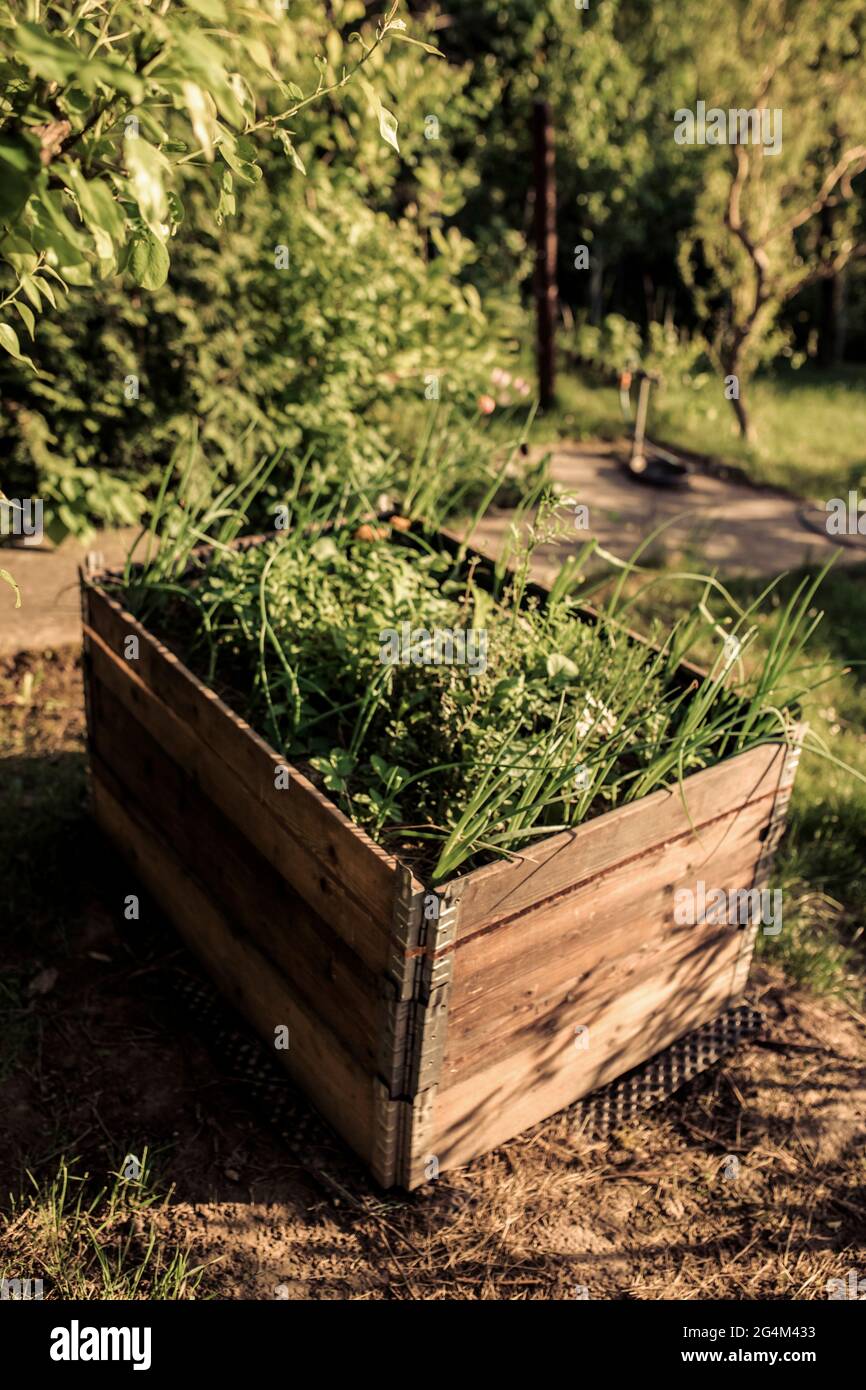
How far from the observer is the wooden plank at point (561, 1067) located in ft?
7.70

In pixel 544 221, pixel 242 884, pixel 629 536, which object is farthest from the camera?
pixel 544 221

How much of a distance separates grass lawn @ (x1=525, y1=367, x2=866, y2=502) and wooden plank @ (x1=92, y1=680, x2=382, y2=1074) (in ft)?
15.6

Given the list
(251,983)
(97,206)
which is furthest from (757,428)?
(97,206)

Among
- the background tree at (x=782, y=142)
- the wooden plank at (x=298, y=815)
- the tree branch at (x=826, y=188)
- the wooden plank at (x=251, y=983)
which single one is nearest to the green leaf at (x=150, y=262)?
the wooden plank at (x=298, y=815)

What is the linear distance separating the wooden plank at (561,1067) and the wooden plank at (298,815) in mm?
453

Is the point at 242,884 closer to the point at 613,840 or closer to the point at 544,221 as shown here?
the point at 613,840

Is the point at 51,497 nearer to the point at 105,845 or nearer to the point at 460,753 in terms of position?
the point at 105,845

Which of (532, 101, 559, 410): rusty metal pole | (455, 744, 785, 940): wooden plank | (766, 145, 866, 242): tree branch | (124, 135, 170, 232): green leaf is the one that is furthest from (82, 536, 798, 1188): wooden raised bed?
(766, 145, 866, 242): tree branch

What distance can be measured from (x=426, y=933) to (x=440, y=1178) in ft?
2.51

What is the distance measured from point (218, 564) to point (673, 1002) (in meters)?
1.56

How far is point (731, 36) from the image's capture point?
7305 millimetres

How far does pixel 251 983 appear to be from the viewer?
8.64ft

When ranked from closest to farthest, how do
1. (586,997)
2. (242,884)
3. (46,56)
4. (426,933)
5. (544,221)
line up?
(46,56)
(426,933)
(586,997)
(242,884)
(544,221)

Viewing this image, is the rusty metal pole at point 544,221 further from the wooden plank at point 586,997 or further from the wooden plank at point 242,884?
the wooden plank at point 586,997
